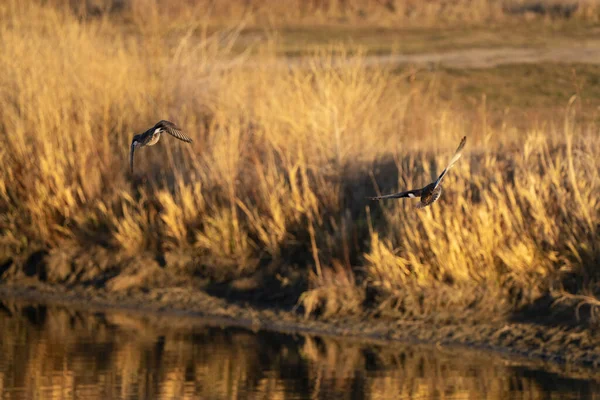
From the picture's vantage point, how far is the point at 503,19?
31.5 metres

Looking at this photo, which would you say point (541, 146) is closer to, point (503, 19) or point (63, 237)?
point (63, 237)

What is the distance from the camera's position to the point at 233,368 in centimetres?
977

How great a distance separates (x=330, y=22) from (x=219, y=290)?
21792 millimetres

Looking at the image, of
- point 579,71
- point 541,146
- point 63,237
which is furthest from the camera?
point 579,71

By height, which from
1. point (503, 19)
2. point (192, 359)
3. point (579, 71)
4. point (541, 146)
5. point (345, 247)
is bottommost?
point (192, 359)

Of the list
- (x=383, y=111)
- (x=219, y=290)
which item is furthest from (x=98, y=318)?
(x=383, y=111)

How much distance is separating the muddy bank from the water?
0.18 metres

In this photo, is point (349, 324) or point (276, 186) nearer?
point (349, 324)

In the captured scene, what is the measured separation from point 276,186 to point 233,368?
2494 millimetres

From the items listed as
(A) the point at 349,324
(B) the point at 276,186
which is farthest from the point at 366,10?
(A) the point at 349,324

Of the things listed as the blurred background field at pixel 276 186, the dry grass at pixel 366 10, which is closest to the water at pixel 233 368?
the blurred background field at pixel 276 186

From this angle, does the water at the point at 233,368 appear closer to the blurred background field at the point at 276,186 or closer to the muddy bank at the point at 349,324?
the muddy bank at the point at 349,324

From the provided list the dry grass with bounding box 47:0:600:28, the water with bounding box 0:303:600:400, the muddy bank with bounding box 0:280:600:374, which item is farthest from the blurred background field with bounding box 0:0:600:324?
the dry grass with bounding box 47:0:600:28

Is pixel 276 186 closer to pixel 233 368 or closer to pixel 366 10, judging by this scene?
pixel 233 368
